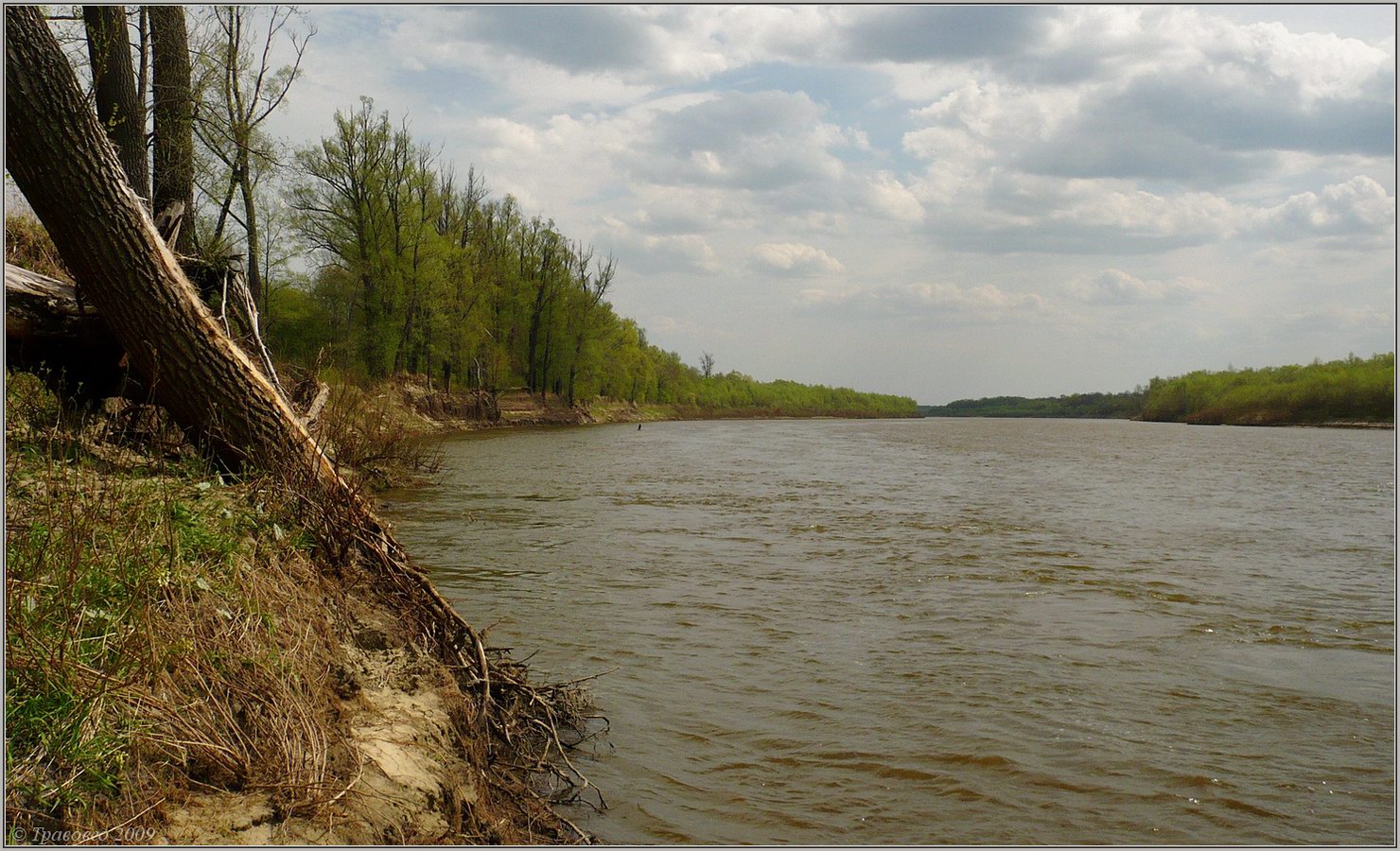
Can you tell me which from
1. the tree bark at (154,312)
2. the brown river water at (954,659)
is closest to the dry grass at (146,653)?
the tree bark at (154,312)

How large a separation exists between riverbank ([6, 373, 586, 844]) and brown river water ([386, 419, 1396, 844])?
2.57 ft

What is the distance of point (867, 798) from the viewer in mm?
4672

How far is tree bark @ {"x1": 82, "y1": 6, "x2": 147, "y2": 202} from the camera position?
33.6ft

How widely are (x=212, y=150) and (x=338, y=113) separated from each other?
2002 centimetres

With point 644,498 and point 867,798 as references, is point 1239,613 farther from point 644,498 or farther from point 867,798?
point 644,498

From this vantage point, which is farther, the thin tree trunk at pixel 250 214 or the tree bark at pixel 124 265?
the thin tree trunk at pixel 250 214

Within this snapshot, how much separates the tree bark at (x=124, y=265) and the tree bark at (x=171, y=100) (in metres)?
7.26

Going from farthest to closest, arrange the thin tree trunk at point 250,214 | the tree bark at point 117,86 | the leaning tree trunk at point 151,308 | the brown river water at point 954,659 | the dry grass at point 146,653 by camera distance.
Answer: the thin tree trunk at point 250,214 → the tree bark at point 117,86 → the leaning tree trunk at point 151,308 → the brown river water at point 954,659 → the dry grass at point 146,653

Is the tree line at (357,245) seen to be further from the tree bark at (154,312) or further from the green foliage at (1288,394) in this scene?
the green foliage at (1288,394)

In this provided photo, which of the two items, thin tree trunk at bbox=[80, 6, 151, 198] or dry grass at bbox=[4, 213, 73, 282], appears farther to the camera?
thin tree trunk at bbox=[80, 6, 151, 198]

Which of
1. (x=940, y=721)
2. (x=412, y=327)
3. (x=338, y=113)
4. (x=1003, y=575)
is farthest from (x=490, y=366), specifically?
(x=940, y=721)

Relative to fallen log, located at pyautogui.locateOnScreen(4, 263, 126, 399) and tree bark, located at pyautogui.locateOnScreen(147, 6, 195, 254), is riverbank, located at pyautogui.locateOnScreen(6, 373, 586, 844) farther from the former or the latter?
tree bark, located at pyautogui.locateOnScreen(147, 6, 195, 254)

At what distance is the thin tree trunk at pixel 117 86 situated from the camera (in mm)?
10234

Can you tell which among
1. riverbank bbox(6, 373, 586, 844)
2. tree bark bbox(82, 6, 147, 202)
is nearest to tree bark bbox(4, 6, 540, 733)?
riverbank bbox(6, 373, 586, 844)
